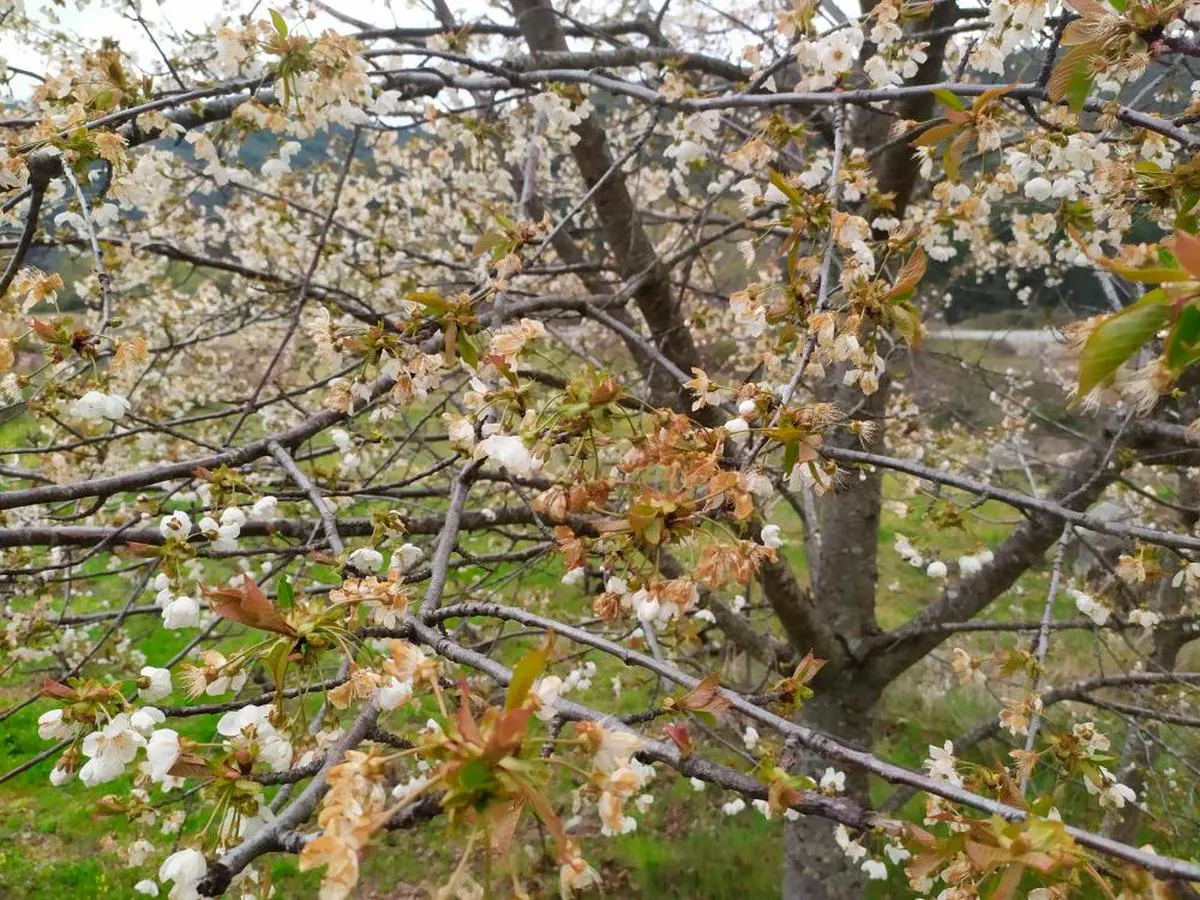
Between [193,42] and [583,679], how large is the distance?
3553mm

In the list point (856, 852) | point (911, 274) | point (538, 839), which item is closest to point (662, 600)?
point (911, 274)

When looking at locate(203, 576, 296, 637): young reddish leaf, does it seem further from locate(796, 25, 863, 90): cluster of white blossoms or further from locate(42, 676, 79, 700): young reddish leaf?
locate(796, 25, 863, 90): cluster of white blossoms

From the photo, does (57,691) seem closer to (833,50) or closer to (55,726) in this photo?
(55,726)

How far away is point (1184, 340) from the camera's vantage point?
0.67 metres

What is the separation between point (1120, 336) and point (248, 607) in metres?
0.93

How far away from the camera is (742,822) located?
450 centimetres

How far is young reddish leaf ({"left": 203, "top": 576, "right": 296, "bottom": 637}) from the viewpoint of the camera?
85 cm

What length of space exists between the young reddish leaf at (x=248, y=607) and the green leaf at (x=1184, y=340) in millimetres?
953

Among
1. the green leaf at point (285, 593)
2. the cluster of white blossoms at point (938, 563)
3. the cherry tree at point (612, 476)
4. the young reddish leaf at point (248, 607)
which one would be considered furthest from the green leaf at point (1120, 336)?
the cluster of white blossoms at point (938, 563)

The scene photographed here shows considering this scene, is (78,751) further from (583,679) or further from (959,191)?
(583,679)

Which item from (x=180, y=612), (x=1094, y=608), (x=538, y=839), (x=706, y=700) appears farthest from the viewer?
(x=538, y=839)

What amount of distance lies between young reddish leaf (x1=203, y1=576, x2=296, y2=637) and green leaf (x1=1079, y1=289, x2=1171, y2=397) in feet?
2.87

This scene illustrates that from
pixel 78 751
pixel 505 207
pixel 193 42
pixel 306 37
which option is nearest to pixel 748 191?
pixel 306 37

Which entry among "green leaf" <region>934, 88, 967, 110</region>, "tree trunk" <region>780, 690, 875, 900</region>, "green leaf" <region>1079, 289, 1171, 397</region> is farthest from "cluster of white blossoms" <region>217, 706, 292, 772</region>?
"tree trunk" <region>780, 690, 875, 900</region>
